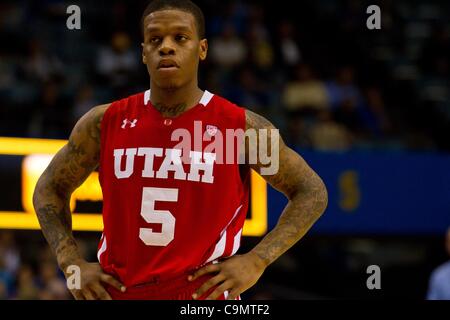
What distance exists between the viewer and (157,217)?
3885 mm

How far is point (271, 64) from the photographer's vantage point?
42.2ft

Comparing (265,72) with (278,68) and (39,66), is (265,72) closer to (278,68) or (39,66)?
(278,68)

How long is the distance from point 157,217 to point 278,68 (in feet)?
30.3

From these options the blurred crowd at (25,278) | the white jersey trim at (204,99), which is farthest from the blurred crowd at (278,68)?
the white jersey trim at (204,99)

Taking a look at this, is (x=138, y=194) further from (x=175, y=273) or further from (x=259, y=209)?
(x=259, y=209)

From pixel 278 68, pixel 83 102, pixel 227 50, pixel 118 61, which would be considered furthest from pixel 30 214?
pixel 278 68

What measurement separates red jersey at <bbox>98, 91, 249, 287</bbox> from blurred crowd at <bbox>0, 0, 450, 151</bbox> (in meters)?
6.65

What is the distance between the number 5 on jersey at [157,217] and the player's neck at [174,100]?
36 cm

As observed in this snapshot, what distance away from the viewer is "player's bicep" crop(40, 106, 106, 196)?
13.6 feet

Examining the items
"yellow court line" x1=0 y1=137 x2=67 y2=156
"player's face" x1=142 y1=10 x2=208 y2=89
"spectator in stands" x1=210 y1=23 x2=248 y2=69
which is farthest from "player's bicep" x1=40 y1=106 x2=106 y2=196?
"spectator in stands" x1=210 y1=23 x2=248 y2=69

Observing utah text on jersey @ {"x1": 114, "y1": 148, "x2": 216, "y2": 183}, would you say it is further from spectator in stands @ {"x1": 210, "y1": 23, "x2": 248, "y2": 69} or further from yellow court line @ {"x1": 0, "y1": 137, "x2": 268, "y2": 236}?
spectator in stands @ {"x1": 210, "y1": 23, "x2": 248, "y2": 69}
